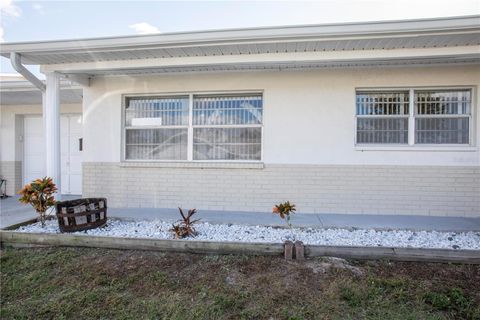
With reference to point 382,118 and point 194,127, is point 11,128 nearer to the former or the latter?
point 194,127

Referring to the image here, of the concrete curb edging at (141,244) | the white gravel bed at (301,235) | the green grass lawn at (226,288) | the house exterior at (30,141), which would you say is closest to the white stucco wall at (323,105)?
the white gravel bed at (301,235)

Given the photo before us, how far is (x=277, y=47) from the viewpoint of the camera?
4688 mm

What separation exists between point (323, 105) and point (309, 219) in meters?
2.36

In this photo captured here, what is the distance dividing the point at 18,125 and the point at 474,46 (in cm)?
1124

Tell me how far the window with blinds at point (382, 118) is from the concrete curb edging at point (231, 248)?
2.94m

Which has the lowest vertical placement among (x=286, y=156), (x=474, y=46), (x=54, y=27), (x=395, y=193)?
(x=395, y=193)

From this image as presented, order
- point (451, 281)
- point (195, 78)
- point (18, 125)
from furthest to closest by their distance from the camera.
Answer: point (18, 125) → point (195, 78) → point (451, 281)

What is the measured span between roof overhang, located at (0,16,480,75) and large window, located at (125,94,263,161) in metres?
1.17

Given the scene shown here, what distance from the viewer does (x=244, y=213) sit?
5.85 meters

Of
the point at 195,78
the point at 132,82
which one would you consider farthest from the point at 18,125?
the point at 195,78

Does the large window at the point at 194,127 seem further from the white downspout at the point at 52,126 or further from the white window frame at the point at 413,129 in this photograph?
the white window frame at the point at 413,129

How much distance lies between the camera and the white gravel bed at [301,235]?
4.03 m

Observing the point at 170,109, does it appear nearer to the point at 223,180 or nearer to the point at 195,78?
the point at 195,78

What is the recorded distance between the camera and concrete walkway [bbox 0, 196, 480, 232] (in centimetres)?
484
